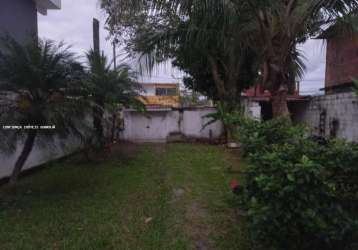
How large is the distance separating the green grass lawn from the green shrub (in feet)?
2.77

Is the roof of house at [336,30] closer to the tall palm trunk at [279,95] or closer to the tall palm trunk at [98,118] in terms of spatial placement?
the tall palm trunk at [279,95]

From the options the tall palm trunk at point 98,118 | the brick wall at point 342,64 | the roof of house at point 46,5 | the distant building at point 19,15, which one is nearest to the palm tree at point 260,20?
the tall palm trunk at point 98,118

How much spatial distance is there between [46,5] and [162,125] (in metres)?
7.33

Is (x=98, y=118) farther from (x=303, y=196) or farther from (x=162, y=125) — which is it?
(x=162, y=125)

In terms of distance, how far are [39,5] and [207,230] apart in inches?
345

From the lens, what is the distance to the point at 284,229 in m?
2.54

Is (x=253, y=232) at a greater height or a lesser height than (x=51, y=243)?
greater

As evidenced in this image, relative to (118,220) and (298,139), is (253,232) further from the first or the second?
(118,220)

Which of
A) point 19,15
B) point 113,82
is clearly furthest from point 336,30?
point 19,15

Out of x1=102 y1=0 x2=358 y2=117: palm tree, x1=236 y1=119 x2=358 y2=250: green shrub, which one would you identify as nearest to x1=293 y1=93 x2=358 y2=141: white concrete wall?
x1=102 y1=0 x2=358 y2=117: palm tree

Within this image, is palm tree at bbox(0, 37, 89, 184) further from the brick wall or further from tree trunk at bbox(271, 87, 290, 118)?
the brick wall

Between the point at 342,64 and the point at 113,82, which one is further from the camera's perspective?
the point at 342,64

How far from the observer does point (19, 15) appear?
818 centimetres

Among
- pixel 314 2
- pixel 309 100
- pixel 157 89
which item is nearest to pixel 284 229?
pixel 314 2
